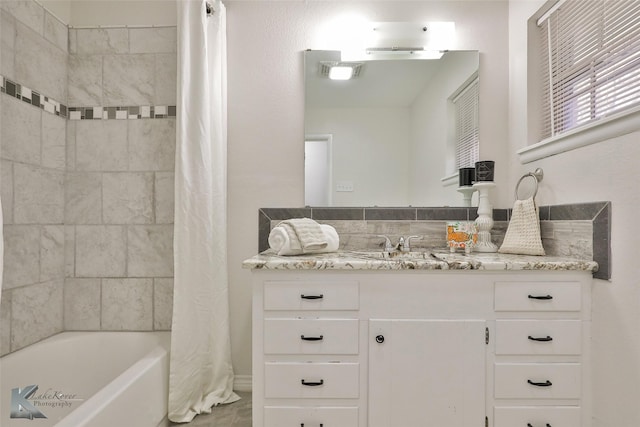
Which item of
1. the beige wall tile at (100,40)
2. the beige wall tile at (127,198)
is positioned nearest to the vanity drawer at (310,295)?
the beige wall tile at (127,198)

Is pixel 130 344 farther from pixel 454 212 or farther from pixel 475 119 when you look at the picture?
pixel 475 119

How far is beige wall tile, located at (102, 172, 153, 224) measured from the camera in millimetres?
1924

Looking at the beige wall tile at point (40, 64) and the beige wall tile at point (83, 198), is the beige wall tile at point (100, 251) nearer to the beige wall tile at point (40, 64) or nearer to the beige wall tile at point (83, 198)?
the beige wall tile at point (83, 198)

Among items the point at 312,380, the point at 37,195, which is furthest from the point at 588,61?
the point at 37,195

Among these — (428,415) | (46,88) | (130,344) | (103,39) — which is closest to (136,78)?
(103,39)

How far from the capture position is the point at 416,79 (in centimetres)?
192

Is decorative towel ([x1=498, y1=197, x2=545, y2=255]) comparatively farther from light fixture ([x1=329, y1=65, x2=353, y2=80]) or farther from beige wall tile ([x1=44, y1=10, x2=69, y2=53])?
beige wall tile ([x1=44, y1=10, x2=69, y2=53])

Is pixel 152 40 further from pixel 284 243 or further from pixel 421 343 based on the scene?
pixel 421 343

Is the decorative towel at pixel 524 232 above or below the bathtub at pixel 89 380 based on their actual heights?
above

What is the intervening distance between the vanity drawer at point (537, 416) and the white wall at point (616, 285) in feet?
0.31

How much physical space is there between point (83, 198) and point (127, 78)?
753mm

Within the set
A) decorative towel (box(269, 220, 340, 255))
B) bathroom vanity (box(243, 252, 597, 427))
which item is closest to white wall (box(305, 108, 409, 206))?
decorative towel (box(269, 220, 340, 255))

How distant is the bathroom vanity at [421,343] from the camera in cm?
131

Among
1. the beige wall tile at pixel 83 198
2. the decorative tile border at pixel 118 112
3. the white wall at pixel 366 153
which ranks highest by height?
the decorative tile border at pixel 118 112
